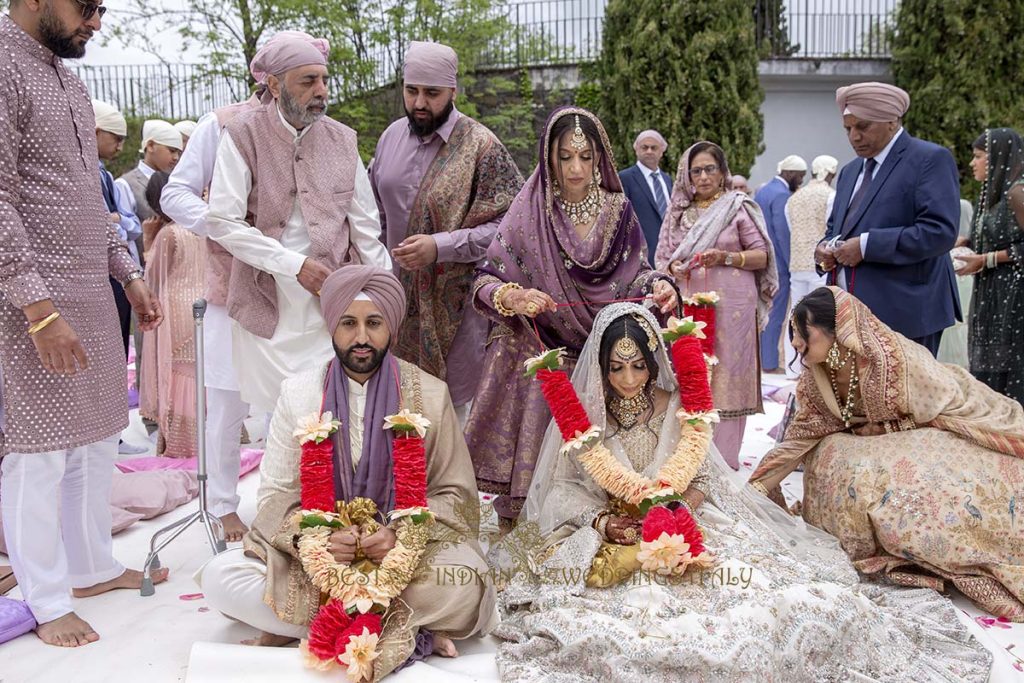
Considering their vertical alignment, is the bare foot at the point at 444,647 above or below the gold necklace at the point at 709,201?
below

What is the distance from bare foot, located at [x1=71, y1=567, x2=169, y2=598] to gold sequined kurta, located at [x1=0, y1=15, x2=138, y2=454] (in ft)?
2.45

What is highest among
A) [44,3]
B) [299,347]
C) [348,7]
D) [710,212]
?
[348,7]

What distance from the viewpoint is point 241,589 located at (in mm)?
3000

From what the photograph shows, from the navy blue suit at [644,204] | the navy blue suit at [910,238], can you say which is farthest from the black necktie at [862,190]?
the navy blue suit at [644,204]

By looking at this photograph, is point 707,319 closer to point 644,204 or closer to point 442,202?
point 442,202

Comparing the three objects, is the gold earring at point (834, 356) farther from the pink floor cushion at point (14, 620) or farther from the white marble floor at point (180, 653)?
the pink floor cushion at point (14, 620)

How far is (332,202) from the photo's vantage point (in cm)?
390

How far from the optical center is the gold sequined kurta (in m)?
2.92

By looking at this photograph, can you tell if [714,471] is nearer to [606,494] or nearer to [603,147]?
[606,494]

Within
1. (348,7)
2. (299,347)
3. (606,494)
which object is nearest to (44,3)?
(299,347)

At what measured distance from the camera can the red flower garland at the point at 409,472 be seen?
3.04 meters

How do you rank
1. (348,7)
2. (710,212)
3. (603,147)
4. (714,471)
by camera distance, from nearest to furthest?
(714,471)
(603,147)
(710,212)
(348,7)

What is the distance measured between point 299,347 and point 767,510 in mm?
2066

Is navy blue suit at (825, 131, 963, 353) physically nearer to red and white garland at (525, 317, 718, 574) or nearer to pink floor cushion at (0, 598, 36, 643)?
A: red and white garland at (525, 317, 718, 574)
